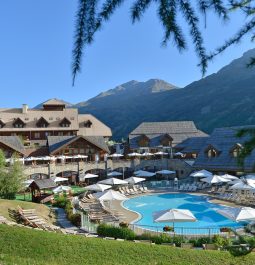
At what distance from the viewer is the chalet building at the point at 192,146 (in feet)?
174

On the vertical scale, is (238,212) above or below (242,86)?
below

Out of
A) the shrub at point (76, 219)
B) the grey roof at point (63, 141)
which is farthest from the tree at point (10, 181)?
the grey roof at point (63, 141)

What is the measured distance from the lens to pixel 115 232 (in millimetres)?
20672

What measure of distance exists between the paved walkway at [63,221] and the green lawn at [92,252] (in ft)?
20.7

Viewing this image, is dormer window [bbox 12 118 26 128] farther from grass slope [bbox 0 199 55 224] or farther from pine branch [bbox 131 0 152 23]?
pine branch [bbox 131 0 152 23]

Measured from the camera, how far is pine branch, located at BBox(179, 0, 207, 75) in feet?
9.79

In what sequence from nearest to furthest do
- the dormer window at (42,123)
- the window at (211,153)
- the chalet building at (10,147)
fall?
1. the window at (211,153)
2. the chalet building at (10,147)
3. the dormer window at (42,123)

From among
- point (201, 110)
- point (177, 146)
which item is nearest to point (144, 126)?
point (177, 146)

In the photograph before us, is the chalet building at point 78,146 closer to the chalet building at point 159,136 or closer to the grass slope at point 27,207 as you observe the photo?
the chalet building at point 159,136

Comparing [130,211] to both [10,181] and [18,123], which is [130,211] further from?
[18,123]

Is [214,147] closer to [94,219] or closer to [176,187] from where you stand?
[176,187]

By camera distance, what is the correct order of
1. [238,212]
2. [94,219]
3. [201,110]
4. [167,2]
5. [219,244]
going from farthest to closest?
[201,110]
[94,219]
[238,212]
[219,244]
[167,2]

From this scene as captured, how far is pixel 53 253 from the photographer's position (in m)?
15.9

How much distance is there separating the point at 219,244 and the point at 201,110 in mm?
126281
